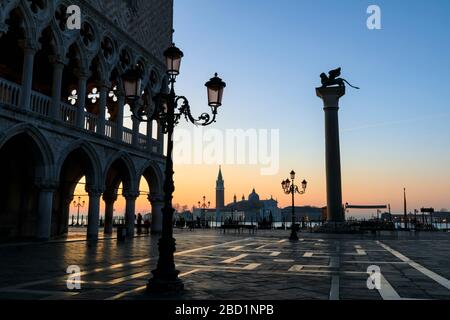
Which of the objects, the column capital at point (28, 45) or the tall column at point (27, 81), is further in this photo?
the column capital at point (28, 45)

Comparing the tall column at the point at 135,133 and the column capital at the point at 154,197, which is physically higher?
the tall column at the point at 135,133

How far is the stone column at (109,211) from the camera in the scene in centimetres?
2604

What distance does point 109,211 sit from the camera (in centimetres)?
2683

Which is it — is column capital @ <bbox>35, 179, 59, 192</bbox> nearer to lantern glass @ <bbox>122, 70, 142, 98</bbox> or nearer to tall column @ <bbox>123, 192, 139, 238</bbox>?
tall column @ <bbox>123, 192, 139, 238</bbox>

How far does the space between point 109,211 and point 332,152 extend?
54.4 feet

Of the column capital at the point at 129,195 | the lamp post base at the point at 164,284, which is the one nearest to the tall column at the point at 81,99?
the column capital at the point at 129,195

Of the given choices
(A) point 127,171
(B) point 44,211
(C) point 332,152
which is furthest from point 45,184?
(C) point 332,152

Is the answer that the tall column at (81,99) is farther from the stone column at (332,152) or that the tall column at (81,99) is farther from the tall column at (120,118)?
the stone column at (332,152)

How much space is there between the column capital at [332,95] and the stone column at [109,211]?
56.7 feet

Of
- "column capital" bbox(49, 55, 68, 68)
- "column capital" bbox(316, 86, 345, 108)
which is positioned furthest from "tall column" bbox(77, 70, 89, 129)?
"column capital" bbox(316, 86, 345, 108)

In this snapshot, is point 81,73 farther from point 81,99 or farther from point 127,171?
point 127,171
